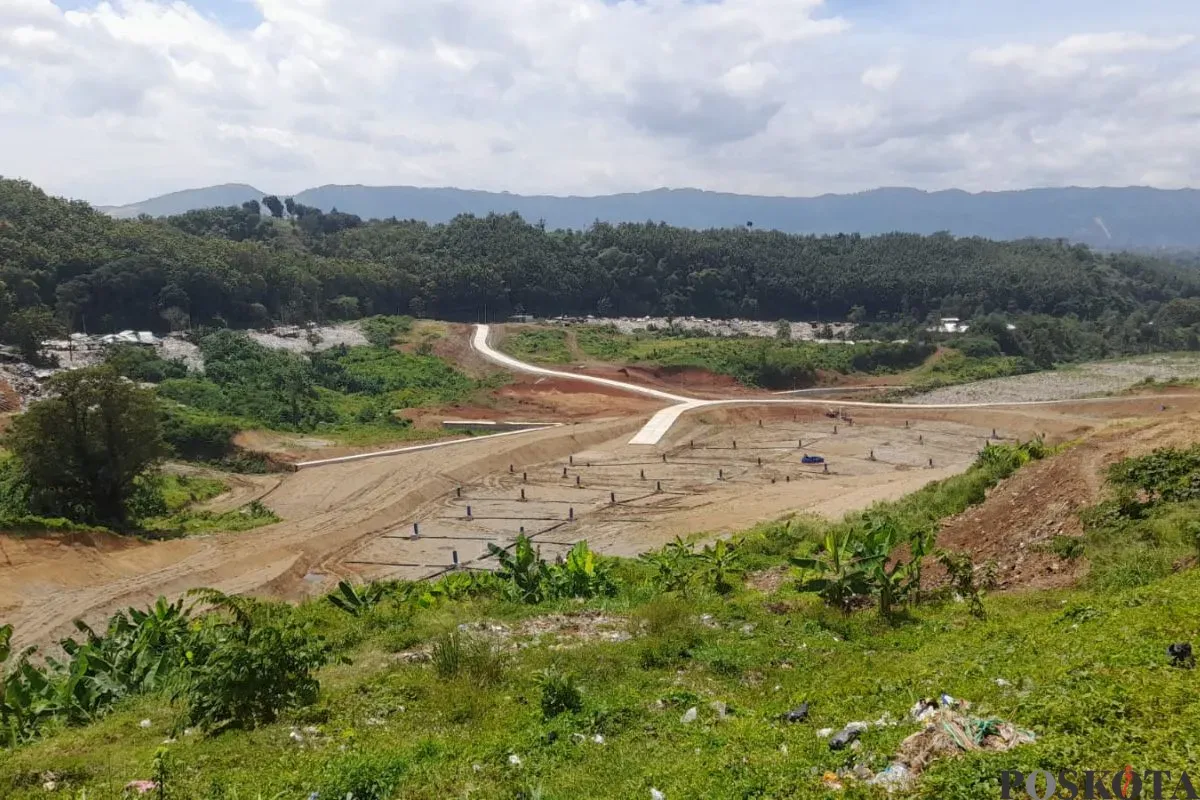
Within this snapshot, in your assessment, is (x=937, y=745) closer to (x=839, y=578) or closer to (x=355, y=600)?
(x=839, y=578)

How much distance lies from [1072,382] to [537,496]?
5088cm

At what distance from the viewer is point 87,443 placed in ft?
78.9

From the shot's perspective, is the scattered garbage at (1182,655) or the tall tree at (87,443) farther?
the tall tree at (87,443)

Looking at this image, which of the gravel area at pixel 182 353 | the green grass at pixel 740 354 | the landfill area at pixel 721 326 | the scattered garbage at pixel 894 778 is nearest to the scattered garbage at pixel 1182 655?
the scattered garbage at pixel 894 778

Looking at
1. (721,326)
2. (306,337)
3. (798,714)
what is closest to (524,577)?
(798,714)

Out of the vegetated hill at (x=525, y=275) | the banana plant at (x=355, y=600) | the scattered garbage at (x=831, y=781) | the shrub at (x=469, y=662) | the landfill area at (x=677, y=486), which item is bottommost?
the landfill area at (x=677, y=486)

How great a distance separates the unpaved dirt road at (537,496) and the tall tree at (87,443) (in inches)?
105

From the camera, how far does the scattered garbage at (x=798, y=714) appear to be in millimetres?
7543

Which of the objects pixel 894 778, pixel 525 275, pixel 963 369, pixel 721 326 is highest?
pixel 525 275

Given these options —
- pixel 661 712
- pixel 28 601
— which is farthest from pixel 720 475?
pixel 661 712

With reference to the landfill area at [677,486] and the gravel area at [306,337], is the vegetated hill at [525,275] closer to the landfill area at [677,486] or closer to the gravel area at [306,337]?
the gravel area at [306,337]

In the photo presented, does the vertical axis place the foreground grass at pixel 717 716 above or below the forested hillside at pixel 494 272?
below

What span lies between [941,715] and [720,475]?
2995cm

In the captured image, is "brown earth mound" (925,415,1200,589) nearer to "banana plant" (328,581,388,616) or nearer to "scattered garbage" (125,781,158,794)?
"banana plant" (328,581,388,616)
